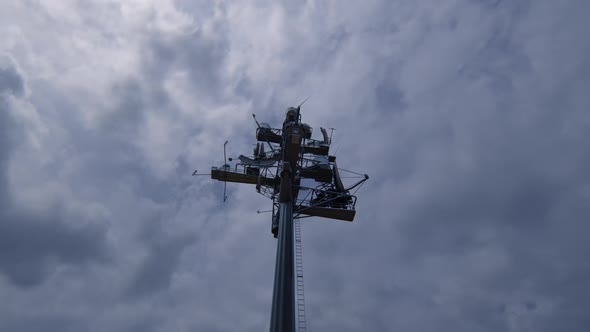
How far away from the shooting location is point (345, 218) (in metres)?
23.9

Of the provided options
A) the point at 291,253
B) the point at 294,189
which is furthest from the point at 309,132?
the point at 291,253

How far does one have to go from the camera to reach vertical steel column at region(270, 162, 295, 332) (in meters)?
13.6

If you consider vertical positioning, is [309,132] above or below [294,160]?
above

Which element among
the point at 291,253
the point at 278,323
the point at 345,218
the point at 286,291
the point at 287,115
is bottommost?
the point at 278,323

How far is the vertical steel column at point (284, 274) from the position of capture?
13.6 meters

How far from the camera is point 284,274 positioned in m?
15.5

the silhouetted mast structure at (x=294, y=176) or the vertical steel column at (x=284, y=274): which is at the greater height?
the silhouetted mast structure at (x=294, y=176)

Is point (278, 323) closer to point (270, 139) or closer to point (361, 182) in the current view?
point (361, 182)

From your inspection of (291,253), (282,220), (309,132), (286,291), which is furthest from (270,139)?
(286,291)

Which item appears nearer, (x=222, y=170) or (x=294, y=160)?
(x=294, y=160)

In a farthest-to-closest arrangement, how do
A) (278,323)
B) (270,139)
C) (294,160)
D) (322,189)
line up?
(270,139) → (322,189) → (294,160) → (278,323)

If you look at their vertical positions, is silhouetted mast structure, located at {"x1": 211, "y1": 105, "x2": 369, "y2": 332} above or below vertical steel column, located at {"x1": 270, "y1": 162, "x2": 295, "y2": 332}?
above

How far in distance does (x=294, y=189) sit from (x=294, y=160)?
1.79m

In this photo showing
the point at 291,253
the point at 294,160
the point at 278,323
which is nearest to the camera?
the point at 278,323
